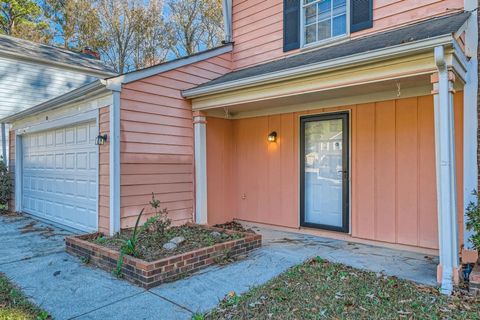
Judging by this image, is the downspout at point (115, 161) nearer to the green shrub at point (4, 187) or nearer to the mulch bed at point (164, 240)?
the mulch bed at point (164, 240)

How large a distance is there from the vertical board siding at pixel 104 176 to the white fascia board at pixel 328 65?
4.86 ft

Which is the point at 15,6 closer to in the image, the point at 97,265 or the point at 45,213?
the point at 45,213

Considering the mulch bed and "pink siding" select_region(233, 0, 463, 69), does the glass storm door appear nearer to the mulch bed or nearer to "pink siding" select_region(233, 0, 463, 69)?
"pink siding" select_region(233, 0, 463, 69)

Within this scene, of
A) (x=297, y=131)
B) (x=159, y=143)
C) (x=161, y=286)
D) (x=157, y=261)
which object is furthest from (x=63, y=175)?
(x=297, y=131)

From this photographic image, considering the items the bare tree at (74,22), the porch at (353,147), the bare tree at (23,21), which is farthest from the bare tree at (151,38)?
the porch at (353,147)

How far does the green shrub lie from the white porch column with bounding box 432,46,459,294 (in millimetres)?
9878

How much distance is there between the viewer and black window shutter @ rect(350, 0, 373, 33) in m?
5.33

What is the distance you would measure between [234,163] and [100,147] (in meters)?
2.77

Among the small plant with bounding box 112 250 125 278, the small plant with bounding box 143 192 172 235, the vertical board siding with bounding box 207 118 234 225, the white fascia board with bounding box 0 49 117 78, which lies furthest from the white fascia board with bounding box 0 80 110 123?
the white fascia board with bounding box 0 49 117 78

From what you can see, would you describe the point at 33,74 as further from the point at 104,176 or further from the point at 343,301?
the point at 343,301

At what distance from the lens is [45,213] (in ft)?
24.4

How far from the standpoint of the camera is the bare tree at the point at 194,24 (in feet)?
51.6

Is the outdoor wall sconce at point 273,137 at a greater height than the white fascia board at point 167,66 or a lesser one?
lesser

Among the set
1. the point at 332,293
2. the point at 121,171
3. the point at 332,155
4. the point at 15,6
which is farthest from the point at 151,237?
the point at 15,6
